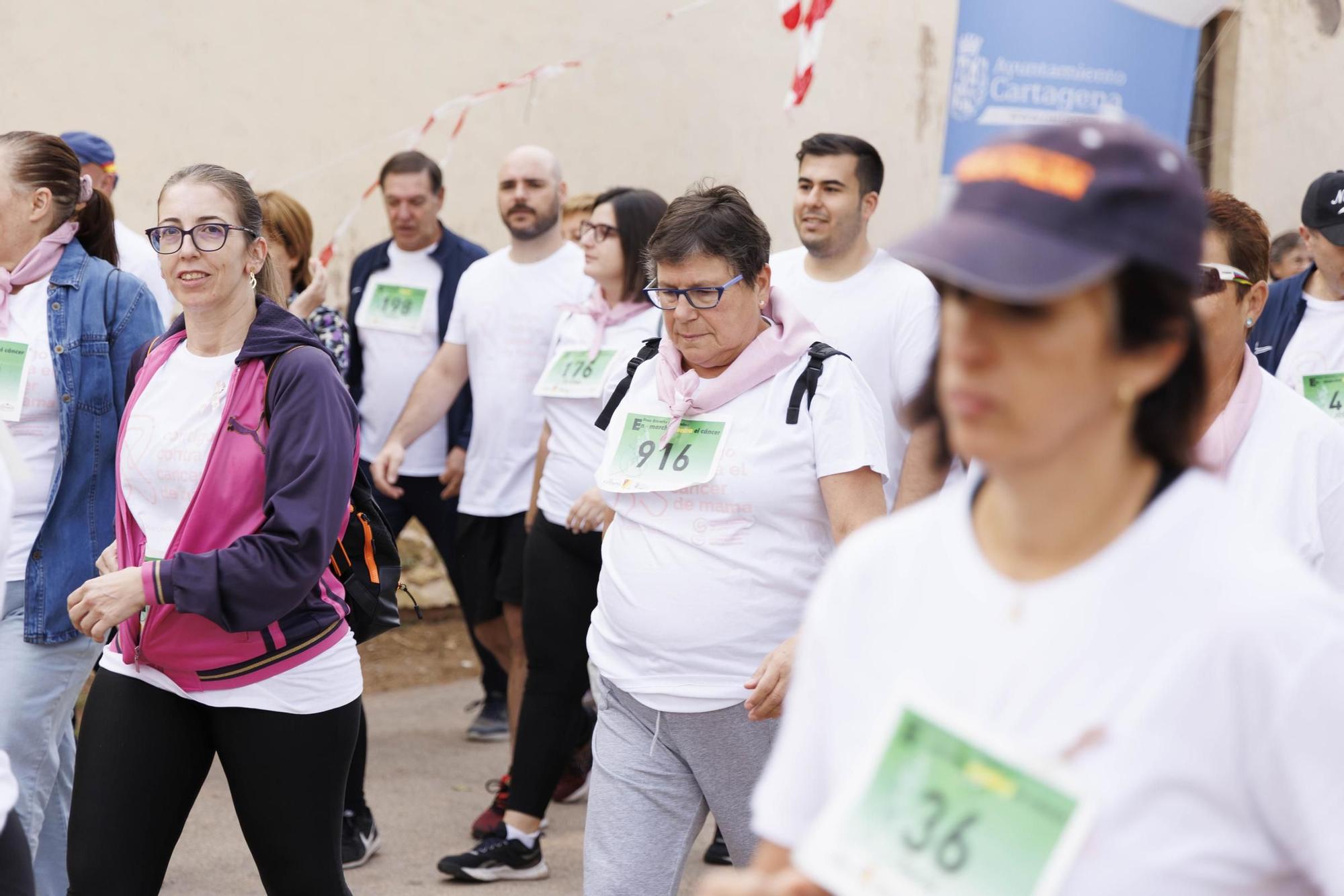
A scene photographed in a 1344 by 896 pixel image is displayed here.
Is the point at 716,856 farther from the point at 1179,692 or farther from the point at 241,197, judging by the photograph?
the point at 1179,692

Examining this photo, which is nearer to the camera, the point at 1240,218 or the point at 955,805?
the point at 955,805

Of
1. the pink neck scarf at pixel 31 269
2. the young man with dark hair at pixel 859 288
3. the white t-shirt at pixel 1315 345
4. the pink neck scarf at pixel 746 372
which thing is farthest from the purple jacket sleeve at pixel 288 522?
the white t-shirt at pixel 1315 345

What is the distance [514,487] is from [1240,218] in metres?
3.29

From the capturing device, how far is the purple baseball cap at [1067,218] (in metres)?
1.36

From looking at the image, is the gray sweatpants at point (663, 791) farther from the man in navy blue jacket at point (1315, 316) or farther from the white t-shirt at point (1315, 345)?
the white t-shirt at point (1315, 345)

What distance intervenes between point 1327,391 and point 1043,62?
168 centimetres

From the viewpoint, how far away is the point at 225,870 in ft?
16.8

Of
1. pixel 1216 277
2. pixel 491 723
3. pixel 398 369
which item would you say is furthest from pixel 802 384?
pixel 491 723

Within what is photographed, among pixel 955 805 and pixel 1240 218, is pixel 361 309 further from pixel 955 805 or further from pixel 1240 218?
pixel 955 805

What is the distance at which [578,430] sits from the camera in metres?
5.31

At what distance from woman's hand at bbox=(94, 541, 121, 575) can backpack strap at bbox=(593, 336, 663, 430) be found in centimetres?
111

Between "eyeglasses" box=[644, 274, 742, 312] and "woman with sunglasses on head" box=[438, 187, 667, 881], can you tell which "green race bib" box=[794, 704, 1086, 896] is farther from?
"woman with sunglasses on head" box=[438, 187, 667, 881]

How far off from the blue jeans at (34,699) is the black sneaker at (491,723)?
→ 284 centimetres

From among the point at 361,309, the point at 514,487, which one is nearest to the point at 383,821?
the point at 514,487
